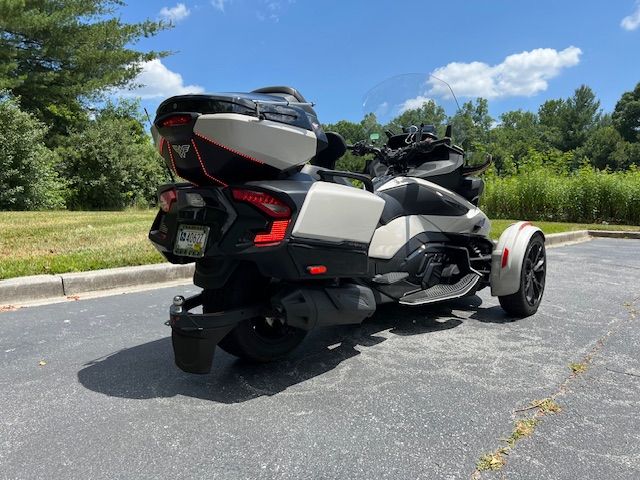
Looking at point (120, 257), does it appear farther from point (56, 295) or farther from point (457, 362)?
point (457, 362)

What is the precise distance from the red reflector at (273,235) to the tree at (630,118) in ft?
249

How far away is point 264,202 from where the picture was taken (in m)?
2.41

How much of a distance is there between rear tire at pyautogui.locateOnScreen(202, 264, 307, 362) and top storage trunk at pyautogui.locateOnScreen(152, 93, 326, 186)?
1.80 feet

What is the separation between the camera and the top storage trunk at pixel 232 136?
7.73ft

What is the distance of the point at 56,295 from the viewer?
15.8 feet

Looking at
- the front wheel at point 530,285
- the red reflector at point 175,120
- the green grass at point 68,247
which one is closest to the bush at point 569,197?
the front wheel at point 530,285

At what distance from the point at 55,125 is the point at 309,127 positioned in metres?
22.7

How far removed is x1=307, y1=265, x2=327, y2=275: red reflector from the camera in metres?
2.57

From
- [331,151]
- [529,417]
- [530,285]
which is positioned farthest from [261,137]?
[530,285]

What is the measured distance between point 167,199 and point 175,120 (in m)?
0.52

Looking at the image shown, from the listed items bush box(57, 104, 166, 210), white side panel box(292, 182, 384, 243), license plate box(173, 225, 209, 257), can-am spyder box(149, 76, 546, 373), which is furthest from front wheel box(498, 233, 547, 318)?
bush box(57, 104, 166, 210)

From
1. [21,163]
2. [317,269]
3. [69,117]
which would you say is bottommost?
[317,269]

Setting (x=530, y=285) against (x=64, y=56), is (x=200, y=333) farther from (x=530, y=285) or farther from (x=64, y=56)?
(x=64, y=56)

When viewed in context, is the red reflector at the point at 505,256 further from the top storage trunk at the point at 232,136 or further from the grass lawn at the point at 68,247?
the grass lawn at the point at 68,247
